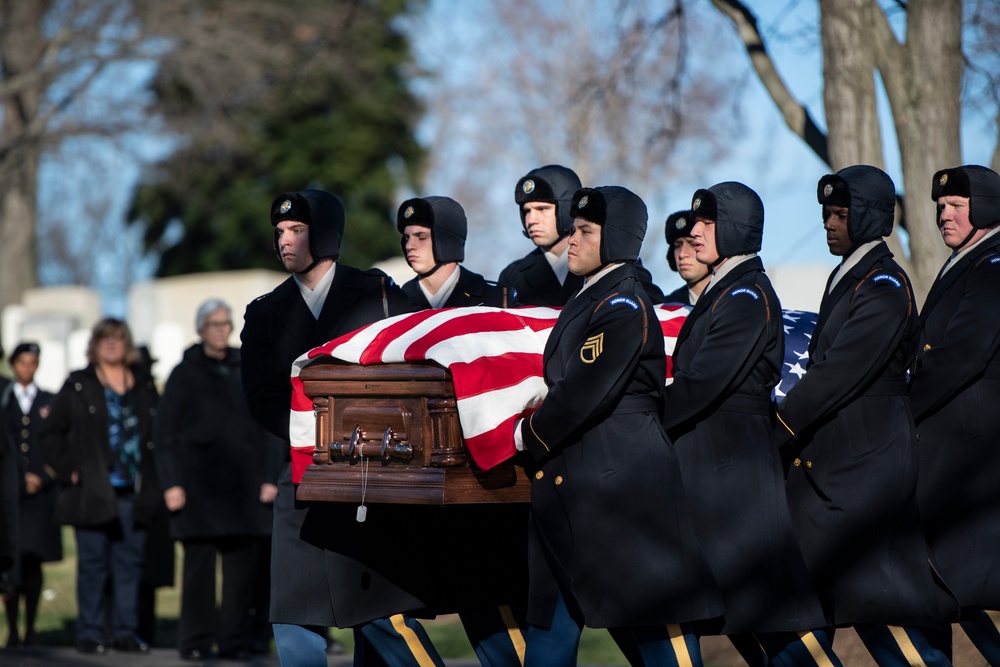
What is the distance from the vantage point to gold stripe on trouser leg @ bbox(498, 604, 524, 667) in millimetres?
5504

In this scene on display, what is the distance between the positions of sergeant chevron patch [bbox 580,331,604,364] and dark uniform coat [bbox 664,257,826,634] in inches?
20.0

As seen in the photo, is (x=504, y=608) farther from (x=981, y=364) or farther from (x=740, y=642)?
(x=981, y=364)

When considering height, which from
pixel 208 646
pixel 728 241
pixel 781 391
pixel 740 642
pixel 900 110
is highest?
pixel 900 110

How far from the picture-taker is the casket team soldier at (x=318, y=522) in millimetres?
5141

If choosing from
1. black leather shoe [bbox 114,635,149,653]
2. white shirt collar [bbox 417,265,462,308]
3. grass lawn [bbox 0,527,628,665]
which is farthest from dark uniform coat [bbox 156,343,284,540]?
white shirt collar [bbox 417,265,462,308]

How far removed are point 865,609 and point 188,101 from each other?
28225mm

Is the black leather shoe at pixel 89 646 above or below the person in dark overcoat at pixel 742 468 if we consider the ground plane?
below

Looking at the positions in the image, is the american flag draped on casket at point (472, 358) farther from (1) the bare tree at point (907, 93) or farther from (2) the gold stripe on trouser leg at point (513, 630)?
(1) the bare tree at point (907, 93)

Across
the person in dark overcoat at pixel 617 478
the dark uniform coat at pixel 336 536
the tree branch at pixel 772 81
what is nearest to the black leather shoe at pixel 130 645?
the dark uniform coat at pixel 336 536

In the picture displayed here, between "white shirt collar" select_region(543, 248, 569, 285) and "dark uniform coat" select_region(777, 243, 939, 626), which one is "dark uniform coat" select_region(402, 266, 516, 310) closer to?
"white shirt collar" select_region(543, 248, 569, 285)

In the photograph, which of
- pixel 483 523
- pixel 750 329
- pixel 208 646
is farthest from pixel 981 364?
pixel 208 646

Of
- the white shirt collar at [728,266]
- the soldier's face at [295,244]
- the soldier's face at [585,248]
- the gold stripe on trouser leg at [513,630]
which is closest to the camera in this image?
the soldier's face at [585,248]

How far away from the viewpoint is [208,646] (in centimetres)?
813

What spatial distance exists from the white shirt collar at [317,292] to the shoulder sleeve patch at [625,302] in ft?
4.32
